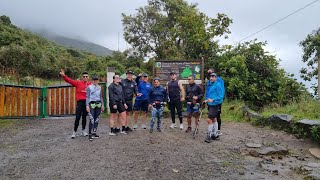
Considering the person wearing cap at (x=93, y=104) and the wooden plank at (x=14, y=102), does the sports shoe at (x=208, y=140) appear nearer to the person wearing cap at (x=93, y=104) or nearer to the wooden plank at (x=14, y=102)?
the person wearing cap at (x=93, y=104)

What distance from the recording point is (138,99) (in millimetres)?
9289

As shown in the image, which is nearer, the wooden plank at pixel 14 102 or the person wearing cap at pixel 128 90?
the person wearing cap at pixel 128 90

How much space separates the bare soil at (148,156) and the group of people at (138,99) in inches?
16.9

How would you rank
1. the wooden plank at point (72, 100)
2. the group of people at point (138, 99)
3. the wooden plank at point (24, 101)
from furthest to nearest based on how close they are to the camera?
the wooden plank at point (72, 100)
the wooden plank at point (24, 101)
the group of people at point (138, 99)

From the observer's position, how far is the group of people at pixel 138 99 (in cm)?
797

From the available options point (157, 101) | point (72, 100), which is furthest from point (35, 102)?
point (157, 101)

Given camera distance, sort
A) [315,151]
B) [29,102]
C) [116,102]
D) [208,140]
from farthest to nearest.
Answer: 1. [29,102]
2. [116,102]
3. [208,140]
4. [315,151]

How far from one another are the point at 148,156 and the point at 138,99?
3052mm

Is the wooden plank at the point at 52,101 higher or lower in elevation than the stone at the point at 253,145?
higher

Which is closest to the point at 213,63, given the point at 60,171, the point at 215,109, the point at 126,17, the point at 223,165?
the point at 215,109

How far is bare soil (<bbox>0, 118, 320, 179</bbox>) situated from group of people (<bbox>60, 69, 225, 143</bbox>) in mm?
428

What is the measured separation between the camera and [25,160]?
650 centimetres

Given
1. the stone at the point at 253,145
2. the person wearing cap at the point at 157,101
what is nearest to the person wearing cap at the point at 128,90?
the person wearing cap at the point at 157,101

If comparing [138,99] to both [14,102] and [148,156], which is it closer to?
[148,156]
